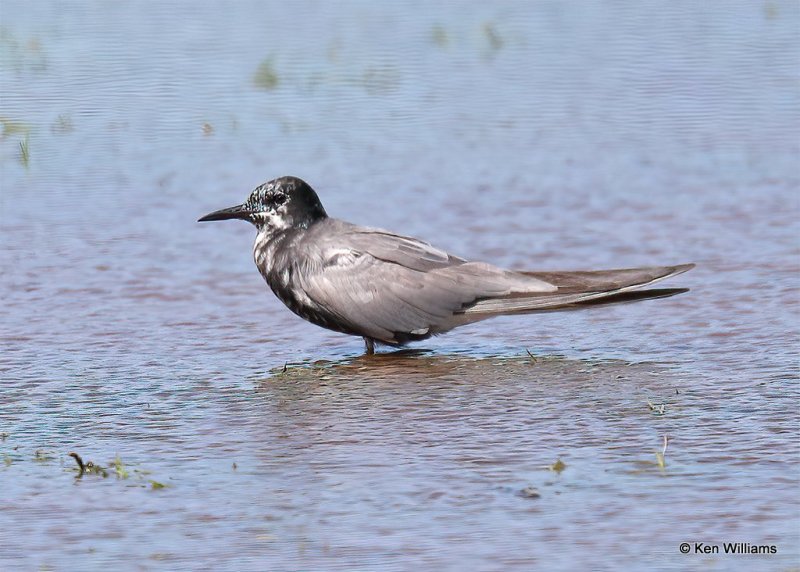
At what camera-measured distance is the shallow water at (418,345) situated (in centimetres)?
525

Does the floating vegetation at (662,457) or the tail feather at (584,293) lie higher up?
the tail feather at (584,293)

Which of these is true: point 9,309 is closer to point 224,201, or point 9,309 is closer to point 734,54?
point 224,201

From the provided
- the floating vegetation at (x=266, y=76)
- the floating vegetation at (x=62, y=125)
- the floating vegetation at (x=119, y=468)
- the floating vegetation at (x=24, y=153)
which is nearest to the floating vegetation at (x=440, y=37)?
the floating vegetation at (x=266, y=76)

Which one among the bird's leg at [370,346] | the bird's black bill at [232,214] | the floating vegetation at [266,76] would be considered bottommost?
the bird's leg at [370,346]

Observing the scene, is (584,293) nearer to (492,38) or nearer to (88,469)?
(88,469)

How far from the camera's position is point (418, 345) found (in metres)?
8.12

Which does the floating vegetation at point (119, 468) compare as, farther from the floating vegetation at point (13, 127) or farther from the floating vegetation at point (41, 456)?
the floating vegetation at point (13, 127)

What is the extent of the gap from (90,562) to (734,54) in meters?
10.5

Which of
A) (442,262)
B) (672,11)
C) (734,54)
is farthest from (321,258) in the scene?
(672,11)

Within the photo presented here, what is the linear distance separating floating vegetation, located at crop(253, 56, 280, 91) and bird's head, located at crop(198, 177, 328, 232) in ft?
16.8

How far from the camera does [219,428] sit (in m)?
6.37

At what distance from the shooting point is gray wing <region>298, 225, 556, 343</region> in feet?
25.5

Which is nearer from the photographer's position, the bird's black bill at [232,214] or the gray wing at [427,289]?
the gray wing at [427,289]

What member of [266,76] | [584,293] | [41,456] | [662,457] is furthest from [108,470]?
[266,76]
